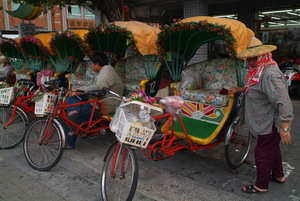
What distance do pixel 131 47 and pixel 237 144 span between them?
269 cm

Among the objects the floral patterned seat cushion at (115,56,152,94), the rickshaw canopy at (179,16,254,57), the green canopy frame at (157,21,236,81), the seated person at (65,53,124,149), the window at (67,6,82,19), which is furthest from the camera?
the window at (67,6,82,19)

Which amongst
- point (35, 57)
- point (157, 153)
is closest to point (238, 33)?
point (157, 153)

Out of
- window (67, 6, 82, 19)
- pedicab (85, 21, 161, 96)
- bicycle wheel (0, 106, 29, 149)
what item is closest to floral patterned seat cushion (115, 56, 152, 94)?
pedicab (85, 21, 161, 96)

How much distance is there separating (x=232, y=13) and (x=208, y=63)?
6770mm

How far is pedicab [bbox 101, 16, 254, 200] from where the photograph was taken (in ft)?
8.46

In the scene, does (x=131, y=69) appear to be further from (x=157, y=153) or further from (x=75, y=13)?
(x=75, y=13)

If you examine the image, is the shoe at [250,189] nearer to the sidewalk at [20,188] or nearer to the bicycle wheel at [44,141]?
the sidewalk at [20,188]

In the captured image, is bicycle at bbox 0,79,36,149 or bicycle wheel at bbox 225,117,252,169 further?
bicycle at bbox 0,79,36,149

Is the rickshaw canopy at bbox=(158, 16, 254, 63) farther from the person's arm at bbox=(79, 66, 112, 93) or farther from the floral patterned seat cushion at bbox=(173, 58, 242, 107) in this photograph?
the person's arm at bbox=(79, 66, 112, 93)

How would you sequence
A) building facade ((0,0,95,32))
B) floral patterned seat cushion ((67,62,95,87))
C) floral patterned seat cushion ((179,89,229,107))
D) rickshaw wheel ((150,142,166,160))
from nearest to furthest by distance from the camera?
rickshaw wheel ((150,142,166,160))
floral patterned seat cushion ((179,89,229,107))
floral patterned seat cushion ((67,62,95,87))
building facade ((0,0,95,32))

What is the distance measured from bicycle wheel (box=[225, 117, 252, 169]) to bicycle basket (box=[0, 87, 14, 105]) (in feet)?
11.3

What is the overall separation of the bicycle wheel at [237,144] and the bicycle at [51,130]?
1934mm

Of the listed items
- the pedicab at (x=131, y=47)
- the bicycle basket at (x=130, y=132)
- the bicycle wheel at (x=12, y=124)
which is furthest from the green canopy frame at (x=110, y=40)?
the bicycle basket at (x=130, y=132)

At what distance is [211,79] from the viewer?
194 inches
